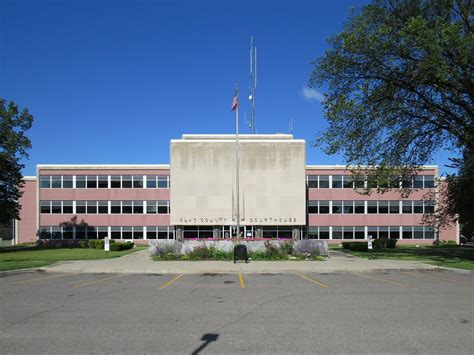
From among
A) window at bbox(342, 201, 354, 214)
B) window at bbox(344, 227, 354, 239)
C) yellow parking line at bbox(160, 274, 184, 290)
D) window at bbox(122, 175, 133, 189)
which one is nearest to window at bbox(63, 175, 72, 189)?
window at bbox(122, 175, 133, 189)

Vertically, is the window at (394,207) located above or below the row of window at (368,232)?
above

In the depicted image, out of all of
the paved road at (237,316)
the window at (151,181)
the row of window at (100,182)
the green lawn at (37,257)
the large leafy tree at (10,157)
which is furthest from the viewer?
the window at (151,181)

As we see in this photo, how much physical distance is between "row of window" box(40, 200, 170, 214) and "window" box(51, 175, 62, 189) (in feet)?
6.63

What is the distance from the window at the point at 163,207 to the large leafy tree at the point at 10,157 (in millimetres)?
16623

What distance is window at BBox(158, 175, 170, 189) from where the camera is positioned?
58281 mm

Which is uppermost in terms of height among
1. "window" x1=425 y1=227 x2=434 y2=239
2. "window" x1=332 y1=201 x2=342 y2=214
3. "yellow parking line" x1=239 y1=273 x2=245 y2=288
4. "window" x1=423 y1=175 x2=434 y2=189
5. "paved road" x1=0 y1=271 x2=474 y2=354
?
"window" x1=423 y1=175 x2=434 y2=189

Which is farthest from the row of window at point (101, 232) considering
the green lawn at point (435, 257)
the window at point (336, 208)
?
the green lawn at point (435, 257)

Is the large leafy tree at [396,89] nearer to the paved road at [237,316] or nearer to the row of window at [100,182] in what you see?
the paved road at [237,316]

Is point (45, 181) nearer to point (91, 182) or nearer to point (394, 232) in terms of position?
point (91, 182)

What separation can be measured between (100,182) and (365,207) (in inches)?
1325

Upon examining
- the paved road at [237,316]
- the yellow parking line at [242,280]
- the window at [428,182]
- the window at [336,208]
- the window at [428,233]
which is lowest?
the window at [428,233]

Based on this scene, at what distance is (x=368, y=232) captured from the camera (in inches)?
2258

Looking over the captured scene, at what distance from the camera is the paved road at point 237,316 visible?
7207mm

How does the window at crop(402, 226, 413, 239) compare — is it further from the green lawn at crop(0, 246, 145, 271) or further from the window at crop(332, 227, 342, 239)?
the green lawn at crop(0, 246, 145, 271)
